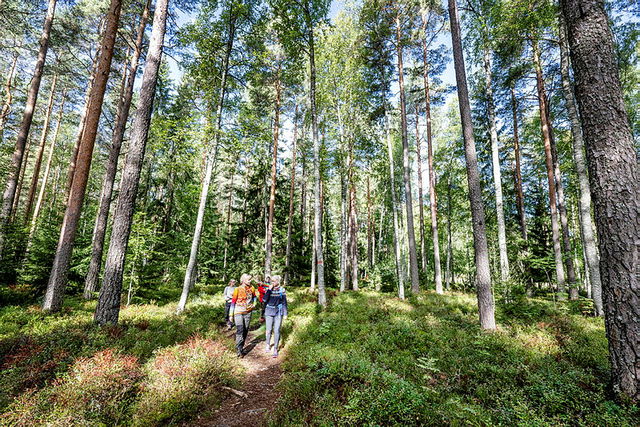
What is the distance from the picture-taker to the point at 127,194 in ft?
22.2

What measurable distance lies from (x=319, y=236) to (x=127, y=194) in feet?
23.8

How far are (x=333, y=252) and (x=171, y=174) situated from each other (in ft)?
54.1

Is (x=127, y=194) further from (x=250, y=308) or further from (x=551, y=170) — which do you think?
(x=551, y=170)

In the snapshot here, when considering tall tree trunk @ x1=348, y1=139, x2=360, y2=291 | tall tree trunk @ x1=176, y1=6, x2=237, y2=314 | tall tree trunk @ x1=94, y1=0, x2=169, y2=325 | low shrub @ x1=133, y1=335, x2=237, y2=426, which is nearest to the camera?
low shrub @ x1=133, y1=335, x2=237, y2=426

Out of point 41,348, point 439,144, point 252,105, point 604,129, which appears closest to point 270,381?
point 41,348

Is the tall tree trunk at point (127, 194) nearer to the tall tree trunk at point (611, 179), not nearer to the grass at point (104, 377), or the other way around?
the grass at point (104, 377)

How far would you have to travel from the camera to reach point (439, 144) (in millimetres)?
23875

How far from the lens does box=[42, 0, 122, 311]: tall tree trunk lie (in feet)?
23.2

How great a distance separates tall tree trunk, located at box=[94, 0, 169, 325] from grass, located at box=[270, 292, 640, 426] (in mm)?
4791

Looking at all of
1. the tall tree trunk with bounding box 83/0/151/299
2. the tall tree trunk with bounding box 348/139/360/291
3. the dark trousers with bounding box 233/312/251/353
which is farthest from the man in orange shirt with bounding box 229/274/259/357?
the tall tree trunk with bounding box 348/139/360/291

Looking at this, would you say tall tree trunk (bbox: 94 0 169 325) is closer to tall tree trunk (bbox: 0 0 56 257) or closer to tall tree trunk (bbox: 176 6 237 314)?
tall tree trunk (bbox: 176 6 237 314)

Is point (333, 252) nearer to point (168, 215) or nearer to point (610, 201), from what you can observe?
point (168, 215)

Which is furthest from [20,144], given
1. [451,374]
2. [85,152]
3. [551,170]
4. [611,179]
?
[551,170]

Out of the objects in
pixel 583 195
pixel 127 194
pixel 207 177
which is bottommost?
pixel 127 194
